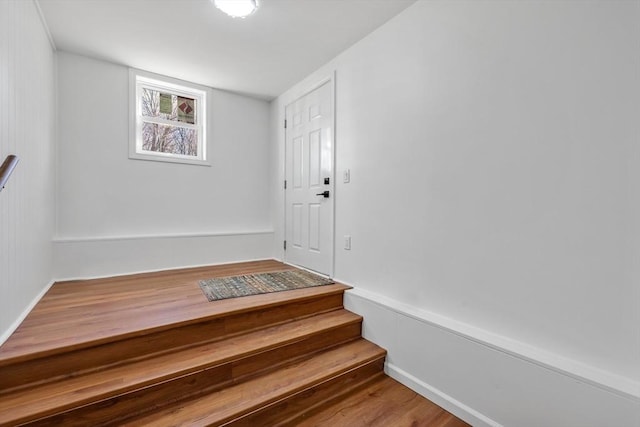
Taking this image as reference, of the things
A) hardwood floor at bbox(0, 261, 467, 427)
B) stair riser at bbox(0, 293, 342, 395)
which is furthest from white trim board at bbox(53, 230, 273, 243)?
stair riser at bbox(0, 293, 342, 395)

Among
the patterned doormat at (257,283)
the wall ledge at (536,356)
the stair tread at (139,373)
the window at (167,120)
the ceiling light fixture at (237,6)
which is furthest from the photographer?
the window at (167,120)

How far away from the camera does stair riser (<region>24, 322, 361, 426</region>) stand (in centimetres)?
129

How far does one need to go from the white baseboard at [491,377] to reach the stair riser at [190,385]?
0.47m

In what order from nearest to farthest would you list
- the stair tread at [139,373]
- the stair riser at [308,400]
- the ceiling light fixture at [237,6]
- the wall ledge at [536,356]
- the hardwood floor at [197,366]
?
the wall ledge at [536,356], the stair tread at [139,373], the hardwood floor at [197,366], the stair riser at [308,400], the ceiling light fixture at [237,6]

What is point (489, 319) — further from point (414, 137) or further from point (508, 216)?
point (414, 137)

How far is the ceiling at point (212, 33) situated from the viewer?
2.09 meters

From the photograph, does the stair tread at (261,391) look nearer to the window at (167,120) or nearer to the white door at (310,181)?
the white door at (310,181)

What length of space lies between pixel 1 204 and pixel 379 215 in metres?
2.31

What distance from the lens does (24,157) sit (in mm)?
1872

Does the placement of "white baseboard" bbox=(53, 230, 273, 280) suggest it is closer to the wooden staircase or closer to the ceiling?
the wooden staircase

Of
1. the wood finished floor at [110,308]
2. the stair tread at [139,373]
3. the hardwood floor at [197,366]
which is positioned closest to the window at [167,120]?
the wood finished floor at [110,308]

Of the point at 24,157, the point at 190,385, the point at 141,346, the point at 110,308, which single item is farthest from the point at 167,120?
the point at 190,385

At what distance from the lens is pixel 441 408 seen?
1676 mm

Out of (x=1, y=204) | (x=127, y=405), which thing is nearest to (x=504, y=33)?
(x=127, y=405)
